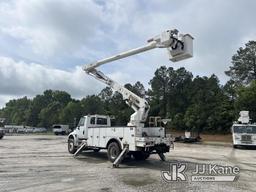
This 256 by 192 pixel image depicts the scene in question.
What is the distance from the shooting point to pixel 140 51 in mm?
17266

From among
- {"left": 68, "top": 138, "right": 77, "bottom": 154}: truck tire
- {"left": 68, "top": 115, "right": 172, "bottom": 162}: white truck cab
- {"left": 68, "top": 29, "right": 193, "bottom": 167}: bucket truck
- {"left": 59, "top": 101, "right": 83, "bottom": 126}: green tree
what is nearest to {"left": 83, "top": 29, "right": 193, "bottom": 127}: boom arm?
{"left": 68, "top": 29, "right": 193, "bottom": 167}: bucket truck

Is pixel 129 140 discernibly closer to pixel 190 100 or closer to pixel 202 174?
pixel 202 174

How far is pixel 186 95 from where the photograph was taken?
7988cm

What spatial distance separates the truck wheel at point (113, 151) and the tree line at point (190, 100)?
21.4 m

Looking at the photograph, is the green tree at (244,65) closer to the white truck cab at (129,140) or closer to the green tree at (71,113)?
the green tree at (71,113)

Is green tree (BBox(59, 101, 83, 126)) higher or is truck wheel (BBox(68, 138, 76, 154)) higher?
green tree (BBox(59, 101, 83, 126))

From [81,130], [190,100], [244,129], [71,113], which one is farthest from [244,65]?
[81,130]

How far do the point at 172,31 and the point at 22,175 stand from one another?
8.27m

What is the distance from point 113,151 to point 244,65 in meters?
58.2

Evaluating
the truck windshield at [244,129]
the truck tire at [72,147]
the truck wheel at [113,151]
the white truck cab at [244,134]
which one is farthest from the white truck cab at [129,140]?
the truck windshield at [244,129]

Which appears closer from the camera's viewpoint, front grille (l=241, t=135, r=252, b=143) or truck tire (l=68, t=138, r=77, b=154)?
truck tire (l=68, t=138, r=77, b=154)

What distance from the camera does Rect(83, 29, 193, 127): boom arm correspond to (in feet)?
47.3

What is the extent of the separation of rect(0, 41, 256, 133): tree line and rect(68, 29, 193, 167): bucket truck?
62.5 feet

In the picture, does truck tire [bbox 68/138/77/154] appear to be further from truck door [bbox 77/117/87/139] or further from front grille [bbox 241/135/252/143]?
front grille [bbox 241/135/252/143]
